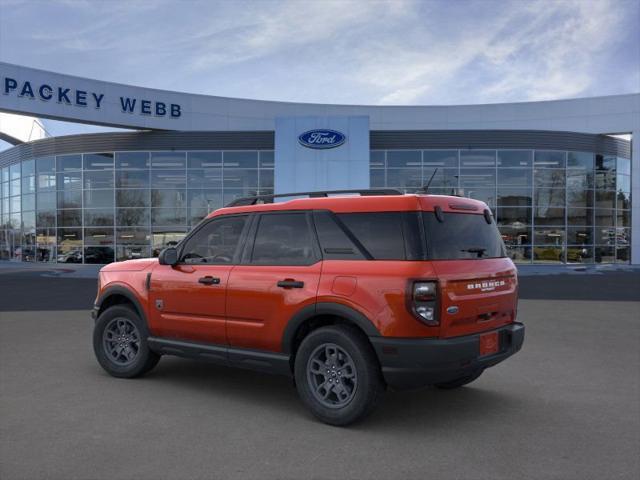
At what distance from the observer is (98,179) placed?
2667 cm

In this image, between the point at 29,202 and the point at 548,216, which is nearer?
the point at 548,216

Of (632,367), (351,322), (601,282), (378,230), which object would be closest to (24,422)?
(351,322)

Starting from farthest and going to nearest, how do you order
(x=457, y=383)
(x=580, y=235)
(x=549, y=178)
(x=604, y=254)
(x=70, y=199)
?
(x=604, y=254)
(x=70, y=199)
(x=580, y=235)
(x=549, y=178)
(x=457, y=383)

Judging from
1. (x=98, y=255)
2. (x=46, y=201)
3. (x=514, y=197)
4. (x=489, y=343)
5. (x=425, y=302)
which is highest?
(x=514, y=197)

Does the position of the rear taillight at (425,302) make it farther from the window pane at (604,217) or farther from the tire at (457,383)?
the window pane at (604,217)

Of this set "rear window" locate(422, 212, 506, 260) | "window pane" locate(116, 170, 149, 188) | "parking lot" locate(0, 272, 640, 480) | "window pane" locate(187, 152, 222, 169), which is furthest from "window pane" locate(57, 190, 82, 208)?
"rear window" locate(422, 212, 506, 260)

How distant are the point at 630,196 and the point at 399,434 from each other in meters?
29.9

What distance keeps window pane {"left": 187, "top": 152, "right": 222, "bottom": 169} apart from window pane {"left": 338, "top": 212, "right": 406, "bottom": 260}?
2250 centimetres

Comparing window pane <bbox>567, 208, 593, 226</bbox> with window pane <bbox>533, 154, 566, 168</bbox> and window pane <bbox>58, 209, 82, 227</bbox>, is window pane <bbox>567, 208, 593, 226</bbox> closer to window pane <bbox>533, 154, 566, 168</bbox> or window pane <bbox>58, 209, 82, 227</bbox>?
window pane <bbox>533, 154, 566, 168</bbox>

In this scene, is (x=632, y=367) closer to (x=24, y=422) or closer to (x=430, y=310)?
(x=430, y=310)

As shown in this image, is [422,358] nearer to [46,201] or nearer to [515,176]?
[515,176]

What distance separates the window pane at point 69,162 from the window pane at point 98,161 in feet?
1.47

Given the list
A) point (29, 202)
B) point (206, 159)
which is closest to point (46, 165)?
point (29, 202)

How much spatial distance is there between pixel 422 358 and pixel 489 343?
772 mm
